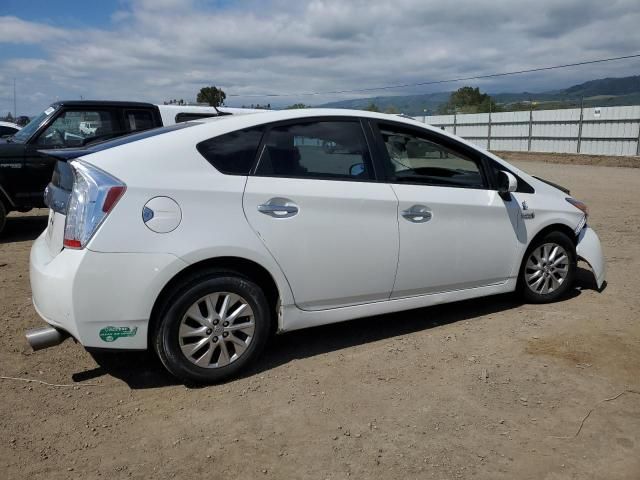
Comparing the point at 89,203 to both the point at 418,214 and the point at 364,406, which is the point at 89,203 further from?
the point at 418,214

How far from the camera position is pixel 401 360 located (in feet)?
12.9

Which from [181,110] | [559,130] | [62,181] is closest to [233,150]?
[62,181]

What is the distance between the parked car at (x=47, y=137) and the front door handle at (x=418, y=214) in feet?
14.1

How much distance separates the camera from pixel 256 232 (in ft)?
11.4

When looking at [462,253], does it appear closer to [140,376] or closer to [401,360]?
[401,360]

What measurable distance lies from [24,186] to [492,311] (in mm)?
6526

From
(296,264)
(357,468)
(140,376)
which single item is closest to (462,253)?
(296,264)

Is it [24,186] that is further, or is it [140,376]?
[24,186]

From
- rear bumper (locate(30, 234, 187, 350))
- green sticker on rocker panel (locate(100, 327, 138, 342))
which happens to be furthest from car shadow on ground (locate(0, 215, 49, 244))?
green sticker on rocker panel (locate(100, 327, 138, 342))

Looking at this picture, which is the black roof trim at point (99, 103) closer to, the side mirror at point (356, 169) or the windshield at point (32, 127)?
the windshield at point (32, 127)

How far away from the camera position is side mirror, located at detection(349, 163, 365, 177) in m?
3.91

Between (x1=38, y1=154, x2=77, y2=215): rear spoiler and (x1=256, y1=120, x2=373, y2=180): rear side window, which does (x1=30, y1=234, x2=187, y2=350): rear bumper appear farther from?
(x1=256, y1=120, x2=373, y2=180): rear side window

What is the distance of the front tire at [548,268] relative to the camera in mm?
4879

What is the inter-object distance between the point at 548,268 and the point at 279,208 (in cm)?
273
